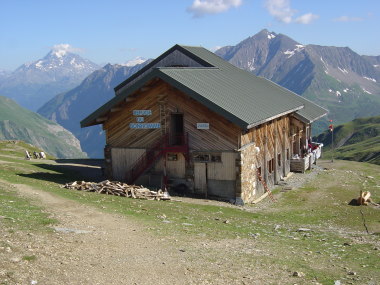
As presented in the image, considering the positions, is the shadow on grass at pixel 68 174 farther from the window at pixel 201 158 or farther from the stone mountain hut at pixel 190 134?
the window at pixel 201 158

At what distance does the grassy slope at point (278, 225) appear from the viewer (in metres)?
17.1

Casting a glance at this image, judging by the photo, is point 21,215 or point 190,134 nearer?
point 21,215

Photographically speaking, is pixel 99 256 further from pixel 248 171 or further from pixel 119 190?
pixel 248 171

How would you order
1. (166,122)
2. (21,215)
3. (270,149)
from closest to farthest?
(21,215) < (166,122) < (270,149)

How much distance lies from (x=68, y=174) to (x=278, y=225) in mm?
22521

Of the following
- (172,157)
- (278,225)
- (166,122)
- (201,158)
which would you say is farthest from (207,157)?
(278,225)

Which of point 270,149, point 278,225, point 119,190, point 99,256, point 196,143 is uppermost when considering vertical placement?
point 196,143

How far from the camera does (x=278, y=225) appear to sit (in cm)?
2608

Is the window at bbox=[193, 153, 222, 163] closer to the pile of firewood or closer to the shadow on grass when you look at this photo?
the pile of firewood

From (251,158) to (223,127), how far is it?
155 inches

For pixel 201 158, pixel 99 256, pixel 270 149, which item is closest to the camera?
pixel 99 256

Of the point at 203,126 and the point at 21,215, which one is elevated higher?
the point at 203,126

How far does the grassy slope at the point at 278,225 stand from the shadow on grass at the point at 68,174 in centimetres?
11

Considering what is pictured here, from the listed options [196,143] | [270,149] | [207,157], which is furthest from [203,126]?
[270,149]
